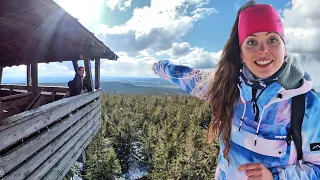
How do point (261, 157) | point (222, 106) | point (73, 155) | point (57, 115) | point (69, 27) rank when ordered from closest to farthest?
point (261, 157)
point (222, 106)
point (57, 115)
point (69, 27)
point (73, 155)

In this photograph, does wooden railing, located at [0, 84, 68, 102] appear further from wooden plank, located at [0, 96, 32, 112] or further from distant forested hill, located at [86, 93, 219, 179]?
distant forested hill, located at [86, 93, 219, 179]

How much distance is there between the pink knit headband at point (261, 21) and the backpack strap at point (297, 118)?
1.41 feet

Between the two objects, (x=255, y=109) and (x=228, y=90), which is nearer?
(x=255, y=109)

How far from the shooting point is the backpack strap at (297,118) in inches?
59.2

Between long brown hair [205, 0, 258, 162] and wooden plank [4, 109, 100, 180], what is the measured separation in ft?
9.75

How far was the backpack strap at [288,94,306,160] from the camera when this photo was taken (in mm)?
1503

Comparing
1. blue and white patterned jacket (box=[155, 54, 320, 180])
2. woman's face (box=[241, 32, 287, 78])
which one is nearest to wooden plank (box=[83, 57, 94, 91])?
blue and white patterned jacket (box=[155, 54, 320, 180])

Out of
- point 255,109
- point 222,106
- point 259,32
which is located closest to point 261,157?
point 255,109

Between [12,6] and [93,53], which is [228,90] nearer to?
[12,6]

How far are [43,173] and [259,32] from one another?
4.63 meters

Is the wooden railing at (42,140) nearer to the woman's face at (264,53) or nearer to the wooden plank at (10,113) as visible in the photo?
the wooden plank at (10,113)

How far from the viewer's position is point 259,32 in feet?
5.74

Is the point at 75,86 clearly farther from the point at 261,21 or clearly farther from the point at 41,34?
the point at 261,21

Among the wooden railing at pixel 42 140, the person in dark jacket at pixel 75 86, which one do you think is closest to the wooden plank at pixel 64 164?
the wooden railing at pixel 42 140
